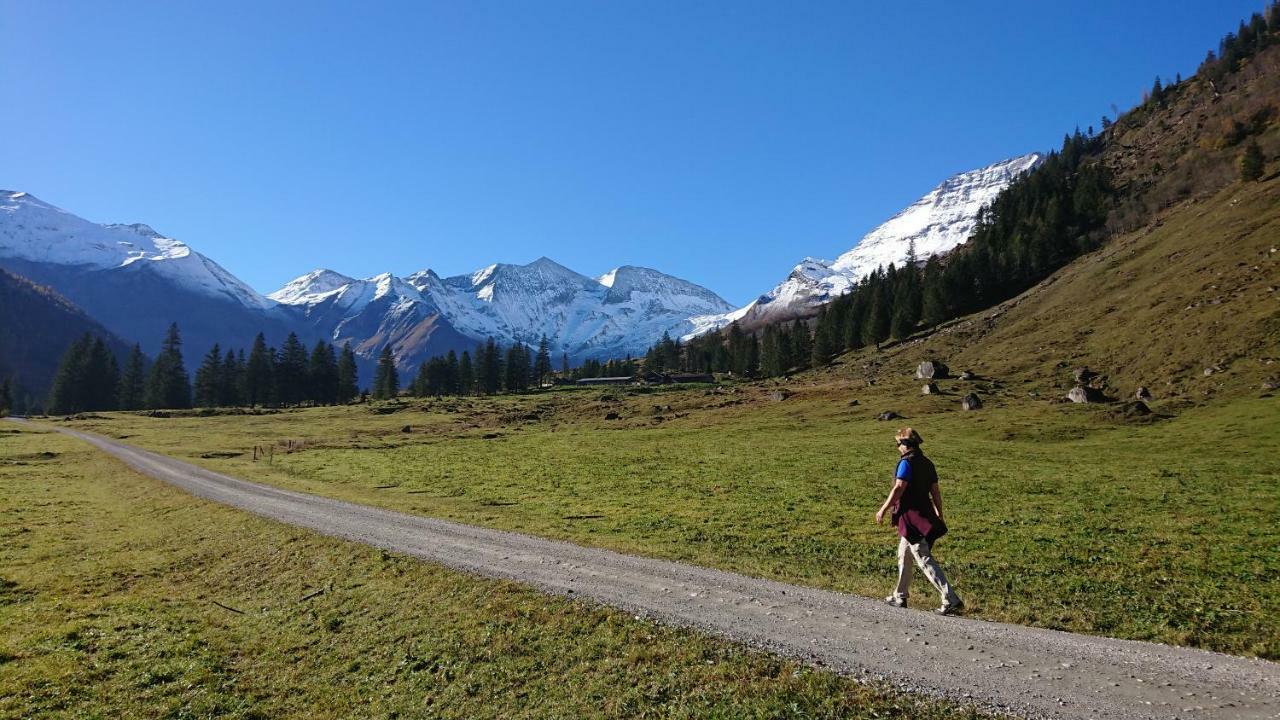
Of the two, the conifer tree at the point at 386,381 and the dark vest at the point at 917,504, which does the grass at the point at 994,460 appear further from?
the conifer tree at the point at 386,381

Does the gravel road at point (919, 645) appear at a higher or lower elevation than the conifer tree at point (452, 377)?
lower

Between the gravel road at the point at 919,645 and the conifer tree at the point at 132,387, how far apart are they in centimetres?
17414

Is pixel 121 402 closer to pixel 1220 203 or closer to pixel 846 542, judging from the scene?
pixel 846 542

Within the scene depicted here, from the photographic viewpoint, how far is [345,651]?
44.2 feet

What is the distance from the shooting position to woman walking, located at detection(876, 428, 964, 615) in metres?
13.3

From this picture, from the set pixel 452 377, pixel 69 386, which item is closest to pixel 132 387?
pixel 69 386

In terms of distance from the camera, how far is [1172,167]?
167250 millimetres

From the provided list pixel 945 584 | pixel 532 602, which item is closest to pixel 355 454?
pixel 532 602

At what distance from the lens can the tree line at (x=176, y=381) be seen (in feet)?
469

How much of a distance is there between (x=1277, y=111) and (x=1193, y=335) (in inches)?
5942

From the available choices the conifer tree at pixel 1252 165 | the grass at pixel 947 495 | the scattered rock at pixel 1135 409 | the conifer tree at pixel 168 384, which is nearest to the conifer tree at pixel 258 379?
the conifer tree at pixel 168 384

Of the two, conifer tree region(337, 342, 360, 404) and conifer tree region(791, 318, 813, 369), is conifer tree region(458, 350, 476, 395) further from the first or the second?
conifer tree region(791, 318, 813, 369)

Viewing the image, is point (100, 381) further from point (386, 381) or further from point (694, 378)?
point (694, 378)

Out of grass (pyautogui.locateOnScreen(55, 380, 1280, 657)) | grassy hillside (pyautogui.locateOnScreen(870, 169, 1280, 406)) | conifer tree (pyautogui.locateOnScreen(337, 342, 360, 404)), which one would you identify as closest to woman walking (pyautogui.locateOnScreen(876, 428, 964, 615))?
grass (pyautogui.locateOnScreen(55, 380, 1280, 657))
